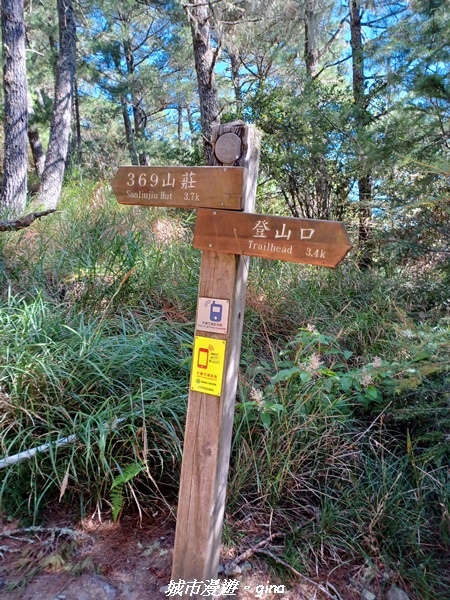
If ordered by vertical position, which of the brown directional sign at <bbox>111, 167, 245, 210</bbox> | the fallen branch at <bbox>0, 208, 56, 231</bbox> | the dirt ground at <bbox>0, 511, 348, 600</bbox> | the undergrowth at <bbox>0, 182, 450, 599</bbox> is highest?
the fallen branch at <bbox>0, 208, 56, 231</bbox>

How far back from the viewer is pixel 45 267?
3707 millimetres

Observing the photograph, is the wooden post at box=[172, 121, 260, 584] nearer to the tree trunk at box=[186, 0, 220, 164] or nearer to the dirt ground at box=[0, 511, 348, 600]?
the dirt ground at box=[0, 511, 348, 600]

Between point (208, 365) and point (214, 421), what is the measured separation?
0.22 meters

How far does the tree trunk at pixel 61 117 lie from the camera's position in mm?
6148

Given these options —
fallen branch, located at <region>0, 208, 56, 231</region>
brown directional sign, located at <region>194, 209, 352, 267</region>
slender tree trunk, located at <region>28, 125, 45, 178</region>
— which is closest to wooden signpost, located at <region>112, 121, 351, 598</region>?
brown directional sign, located at <region>194, 209, 352, 267</region>

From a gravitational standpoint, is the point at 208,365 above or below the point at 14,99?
below

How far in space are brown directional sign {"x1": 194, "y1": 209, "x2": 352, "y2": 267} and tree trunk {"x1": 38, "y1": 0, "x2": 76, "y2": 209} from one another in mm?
5039

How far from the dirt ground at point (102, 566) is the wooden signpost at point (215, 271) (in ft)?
0.98

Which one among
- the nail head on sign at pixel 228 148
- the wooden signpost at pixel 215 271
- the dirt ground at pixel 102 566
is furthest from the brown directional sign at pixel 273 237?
the dirt ground at pixel 102 566

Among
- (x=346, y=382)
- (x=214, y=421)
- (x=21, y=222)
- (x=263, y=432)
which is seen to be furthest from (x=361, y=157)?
(x=214, y=421)

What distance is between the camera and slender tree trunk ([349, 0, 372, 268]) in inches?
173

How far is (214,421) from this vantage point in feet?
5.19

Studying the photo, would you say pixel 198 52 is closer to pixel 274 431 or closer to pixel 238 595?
pixel 274 431

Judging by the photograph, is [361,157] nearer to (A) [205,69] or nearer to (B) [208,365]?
(A) [205,69]
